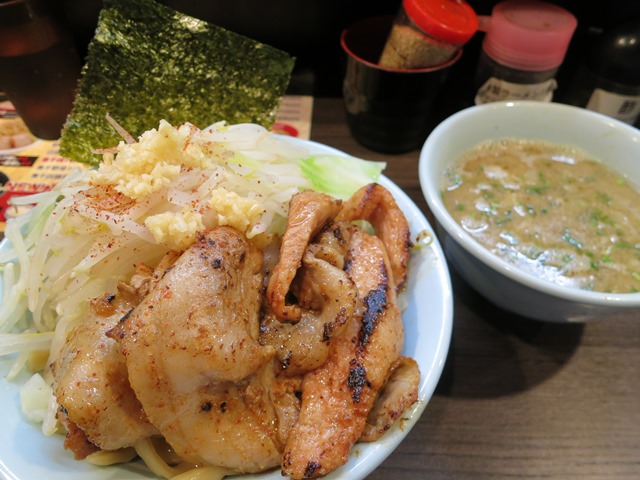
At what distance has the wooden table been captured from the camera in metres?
1.59

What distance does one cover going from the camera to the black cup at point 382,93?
8.59 feet

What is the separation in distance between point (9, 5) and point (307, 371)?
2.60 meters

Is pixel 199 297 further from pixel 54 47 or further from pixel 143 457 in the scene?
pixel 54 47

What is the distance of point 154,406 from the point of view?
1061 millimetres

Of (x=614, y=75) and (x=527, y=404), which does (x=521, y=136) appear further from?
(x=527, y=404)

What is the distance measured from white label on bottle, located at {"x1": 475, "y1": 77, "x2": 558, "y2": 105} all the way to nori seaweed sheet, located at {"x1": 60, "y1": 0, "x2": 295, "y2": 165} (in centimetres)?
135

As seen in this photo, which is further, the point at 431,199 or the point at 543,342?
the point at 543,342

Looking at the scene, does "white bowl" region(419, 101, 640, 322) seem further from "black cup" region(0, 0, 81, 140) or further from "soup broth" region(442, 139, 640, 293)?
"black cup" region(0, 0, 81, 140)

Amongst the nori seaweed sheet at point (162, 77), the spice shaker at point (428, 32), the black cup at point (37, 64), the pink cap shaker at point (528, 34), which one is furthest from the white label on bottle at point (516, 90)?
the black cup at point (37, 64)

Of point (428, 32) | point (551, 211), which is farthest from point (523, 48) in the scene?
point (551, 211)

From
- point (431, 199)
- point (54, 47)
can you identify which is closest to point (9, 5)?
point (54, 47)

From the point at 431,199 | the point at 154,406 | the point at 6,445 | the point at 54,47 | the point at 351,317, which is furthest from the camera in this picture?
the point at 54,47

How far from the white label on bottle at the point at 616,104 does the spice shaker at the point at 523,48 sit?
284mm

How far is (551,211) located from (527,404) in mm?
839
